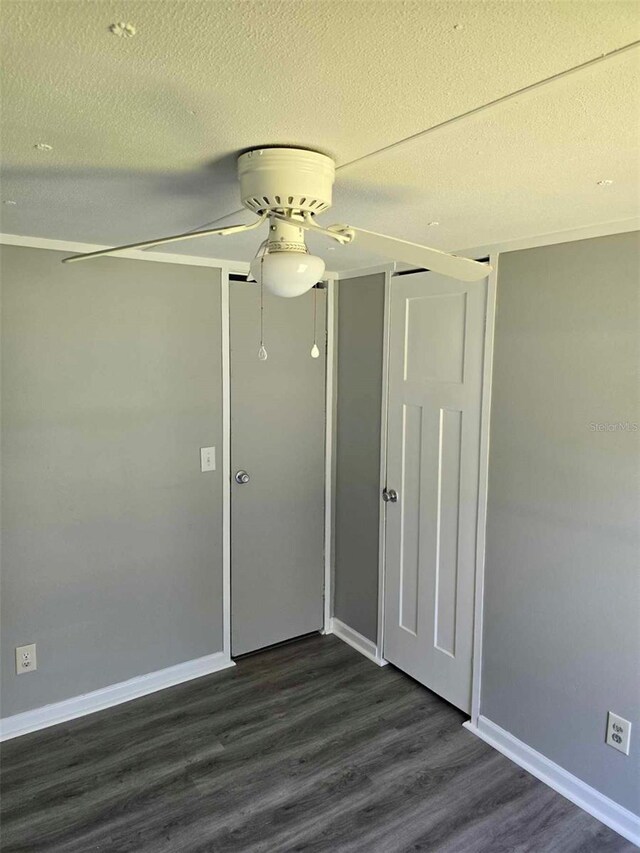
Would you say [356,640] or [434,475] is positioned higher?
[434,475]

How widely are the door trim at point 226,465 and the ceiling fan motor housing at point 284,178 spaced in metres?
1.66

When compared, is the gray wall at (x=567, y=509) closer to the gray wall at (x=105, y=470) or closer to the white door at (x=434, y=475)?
the white door at (x=434, y=475)

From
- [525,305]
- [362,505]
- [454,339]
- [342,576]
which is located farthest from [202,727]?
[525,305]

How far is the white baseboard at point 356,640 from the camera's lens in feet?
10.6

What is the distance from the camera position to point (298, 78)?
98cm

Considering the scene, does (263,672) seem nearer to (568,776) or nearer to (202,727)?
(202,727)

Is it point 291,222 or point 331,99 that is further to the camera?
point 291,222

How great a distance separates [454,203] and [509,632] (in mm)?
1762

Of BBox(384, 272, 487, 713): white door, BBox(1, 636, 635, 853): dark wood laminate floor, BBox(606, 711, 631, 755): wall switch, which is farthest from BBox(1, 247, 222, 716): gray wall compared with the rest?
BBox(606, 711, 631, 755): wall switch

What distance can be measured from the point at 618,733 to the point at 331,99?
7.40 feet

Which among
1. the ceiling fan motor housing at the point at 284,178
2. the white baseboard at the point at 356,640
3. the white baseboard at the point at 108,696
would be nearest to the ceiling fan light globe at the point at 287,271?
the ceiling fan motor housing at the point at 284,178

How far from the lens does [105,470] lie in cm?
268

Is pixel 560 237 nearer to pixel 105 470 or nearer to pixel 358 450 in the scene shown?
pixel 358 450

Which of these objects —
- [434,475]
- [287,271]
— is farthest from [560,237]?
[287,271]
